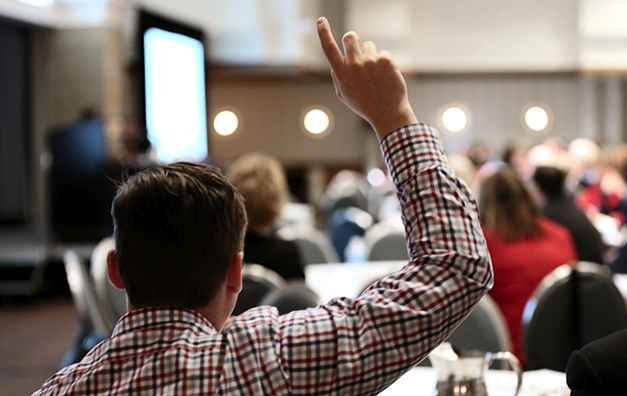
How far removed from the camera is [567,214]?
4102 mm

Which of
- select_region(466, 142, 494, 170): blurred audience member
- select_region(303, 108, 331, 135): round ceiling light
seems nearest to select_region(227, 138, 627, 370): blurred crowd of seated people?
select_region(303, 108, 331, 135): round ceiling light

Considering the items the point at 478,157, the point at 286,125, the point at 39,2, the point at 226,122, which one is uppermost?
the point at 39,2

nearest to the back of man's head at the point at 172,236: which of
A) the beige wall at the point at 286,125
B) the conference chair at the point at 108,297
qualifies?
the conference chair at the point at 108,297

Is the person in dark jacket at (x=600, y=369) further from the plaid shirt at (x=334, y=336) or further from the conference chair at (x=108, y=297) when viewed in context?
the conference chair at (x=108, y=297)

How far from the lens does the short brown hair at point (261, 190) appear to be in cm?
309

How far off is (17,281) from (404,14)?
832 cm

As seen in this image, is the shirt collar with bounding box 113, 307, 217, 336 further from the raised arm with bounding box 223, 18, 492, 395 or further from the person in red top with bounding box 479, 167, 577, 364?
the person in red top with bounding box 479, 167, 577, 364

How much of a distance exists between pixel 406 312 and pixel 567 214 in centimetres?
356

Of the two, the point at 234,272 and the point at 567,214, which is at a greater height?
the point at 234,272

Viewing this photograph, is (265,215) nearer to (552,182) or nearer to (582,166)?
(552,182)

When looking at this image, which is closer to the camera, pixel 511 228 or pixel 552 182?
pixel 511 228

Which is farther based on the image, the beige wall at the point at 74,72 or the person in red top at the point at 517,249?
the beige wall at the point at 74,72

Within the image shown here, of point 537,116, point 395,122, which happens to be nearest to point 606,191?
point 537,116

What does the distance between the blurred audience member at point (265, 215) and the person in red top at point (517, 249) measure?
0.92m
